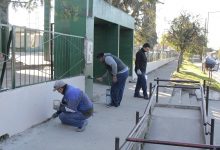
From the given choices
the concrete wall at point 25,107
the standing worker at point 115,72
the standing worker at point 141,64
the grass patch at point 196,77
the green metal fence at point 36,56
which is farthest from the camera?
the grass patch at point 196,77

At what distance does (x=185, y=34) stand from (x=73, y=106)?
2285 centimetres

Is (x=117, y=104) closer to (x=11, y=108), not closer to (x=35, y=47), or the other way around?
(x=35, y=47)

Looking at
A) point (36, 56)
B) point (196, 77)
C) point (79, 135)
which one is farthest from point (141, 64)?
point (196, 77)

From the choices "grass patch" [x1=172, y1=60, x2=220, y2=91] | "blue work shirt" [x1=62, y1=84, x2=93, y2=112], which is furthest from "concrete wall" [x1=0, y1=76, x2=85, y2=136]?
"grass patch" [x1=172, y1=60, x2=220, y2=91]

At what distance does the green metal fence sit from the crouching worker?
0.76 metres

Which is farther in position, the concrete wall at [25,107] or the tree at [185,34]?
the tree at [185,34]

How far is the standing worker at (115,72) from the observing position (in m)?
10.4

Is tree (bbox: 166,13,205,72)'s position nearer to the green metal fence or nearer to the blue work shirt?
the green metal fence

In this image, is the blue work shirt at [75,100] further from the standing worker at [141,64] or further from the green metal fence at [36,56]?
the standing worker at [141,64]

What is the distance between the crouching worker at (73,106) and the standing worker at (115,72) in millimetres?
2409

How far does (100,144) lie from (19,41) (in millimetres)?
2475

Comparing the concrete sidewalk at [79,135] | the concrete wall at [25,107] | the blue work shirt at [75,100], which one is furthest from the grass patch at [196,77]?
the blue work shirt at [75,100]

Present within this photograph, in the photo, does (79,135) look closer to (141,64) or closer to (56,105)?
(56,105)

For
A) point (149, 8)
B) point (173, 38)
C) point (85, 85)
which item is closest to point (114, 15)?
point (85, 85)
